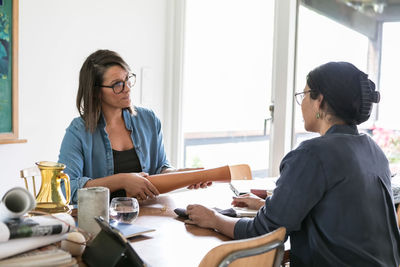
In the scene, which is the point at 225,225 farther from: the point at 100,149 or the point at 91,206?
the point at 100,149

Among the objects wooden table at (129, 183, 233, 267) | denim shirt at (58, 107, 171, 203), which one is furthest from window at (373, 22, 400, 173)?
denim shirt at (58, 107, 171, 203)

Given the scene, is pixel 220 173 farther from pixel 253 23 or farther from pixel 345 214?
pixel 253 23

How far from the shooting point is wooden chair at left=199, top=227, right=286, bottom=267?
1207 millimetres

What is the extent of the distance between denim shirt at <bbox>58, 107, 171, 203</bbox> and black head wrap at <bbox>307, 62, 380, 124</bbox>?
1137 mm

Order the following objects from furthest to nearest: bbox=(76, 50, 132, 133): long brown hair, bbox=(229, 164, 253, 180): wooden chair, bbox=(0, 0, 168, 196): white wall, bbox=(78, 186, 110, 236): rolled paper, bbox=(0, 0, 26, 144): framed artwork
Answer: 1. bbox=(0, 0, 168, 196): white wall
2. bbox=(0, 0, 26, 144): framed artwork
3. bbox=(229, 164, 253, 180): wooden chair
4. bbox=(76, 50, 132, 133): long brown hair
5. bbox=(78, 186, 110, 236): rolled paper

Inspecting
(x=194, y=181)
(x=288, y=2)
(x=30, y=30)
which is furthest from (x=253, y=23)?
(x=194, y=181)

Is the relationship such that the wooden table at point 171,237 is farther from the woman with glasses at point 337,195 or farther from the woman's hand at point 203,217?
the woman with glasses at point 337,195

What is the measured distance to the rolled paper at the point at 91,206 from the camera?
148 cm

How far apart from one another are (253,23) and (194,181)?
1835 mm

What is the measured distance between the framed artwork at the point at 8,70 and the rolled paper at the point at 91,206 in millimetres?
1642

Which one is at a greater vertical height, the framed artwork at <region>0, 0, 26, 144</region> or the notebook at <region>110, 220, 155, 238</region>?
the framed artwork at <region>0, 0, 26, 144</region>

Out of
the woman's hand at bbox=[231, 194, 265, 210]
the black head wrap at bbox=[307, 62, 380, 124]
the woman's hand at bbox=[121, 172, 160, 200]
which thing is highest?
the black head wrap at bbox=[307, 62, 380, 124]

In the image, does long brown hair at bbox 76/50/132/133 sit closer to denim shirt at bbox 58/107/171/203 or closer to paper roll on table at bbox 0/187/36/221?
denim shirt at bbox 58/107/171/203

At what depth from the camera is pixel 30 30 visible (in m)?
3.08
